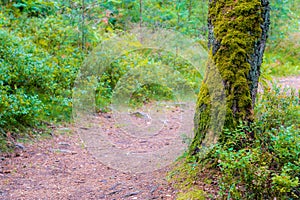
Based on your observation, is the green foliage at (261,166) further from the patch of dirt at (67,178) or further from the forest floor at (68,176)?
the patch of dirt at (67,178)

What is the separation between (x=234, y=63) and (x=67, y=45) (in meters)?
4.58

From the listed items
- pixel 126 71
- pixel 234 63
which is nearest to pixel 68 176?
pixel 234 63

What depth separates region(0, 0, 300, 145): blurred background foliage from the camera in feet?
17.8

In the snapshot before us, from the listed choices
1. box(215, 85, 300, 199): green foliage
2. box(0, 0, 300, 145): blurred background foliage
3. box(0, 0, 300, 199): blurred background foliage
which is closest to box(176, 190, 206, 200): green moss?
box(0, 0, 300, 199): blurred background foliage

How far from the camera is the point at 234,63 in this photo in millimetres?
3449

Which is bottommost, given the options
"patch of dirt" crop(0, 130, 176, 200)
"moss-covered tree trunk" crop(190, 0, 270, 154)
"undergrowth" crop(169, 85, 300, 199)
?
"patch of dirt" crop(0, 130, 176, 200)

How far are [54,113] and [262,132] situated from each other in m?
3.57

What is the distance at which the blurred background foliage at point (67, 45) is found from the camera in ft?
17.8

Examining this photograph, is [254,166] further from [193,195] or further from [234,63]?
[234,63]

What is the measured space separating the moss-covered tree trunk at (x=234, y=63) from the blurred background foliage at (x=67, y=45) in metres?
2.57

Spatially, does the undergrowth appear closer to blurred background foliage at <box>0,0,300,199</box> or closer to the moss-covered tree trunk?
blurred background foliage at <box>0,0,300,199</box>

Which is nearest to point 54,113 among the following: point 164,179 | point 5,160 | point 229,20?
point 5,160

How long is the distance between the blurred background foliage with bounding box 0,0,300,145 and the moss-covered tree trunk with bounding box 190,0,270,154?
2565mm

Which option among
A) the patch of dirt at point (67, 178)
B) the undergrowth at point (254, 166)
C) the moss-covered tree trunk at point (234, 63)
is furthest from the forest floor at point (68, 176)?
the moss-covered tree trunk at point (234, 63)
